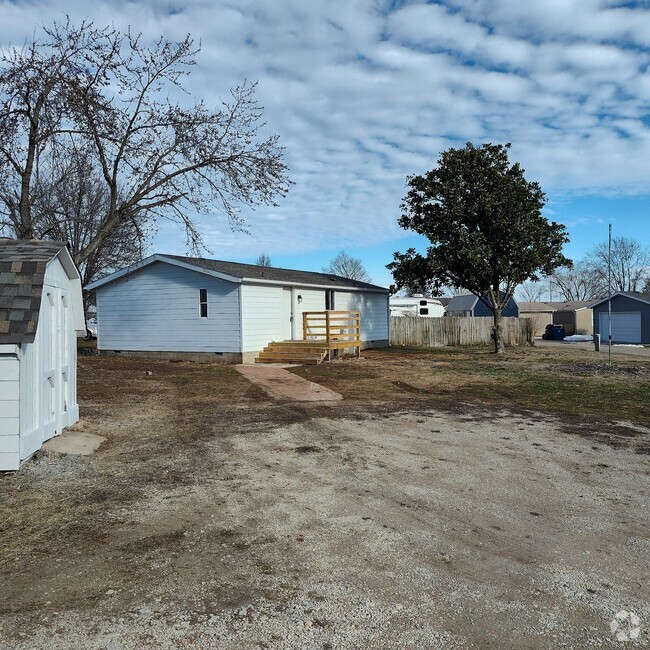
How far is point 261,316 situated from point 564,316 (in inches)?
1677

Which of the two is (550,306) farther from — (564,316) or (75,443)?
(75,443)

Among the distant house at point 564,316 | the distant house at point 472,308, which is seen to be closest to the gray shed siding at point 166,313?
the distant house at point 472,308

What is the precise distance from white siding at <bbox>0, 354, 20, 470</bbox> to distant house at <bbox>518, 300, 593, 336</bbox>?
1910 inches

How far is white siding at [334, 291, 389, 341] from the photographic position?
82.9 feet

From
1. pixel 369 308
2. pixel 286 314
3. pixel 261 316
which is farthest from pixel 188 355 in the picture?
pixel 369 308

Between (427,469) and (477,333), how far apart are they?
27.2 m

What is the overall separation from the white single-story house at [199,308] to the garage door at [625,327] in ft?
75.1

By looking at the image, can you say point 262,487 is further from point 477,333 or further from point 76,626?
point 477,333

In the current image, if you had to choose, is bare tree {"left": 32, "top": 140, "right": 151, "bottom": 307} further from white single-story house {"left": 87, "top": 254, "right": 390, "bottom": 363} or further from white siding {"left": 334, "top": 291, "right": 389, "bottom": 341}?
white siding {"left": 334, "top": 291, "right": 389, "bottom": 341}

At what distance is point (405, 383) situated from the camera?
555 inches

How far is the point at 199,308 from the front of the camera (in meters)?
19.6

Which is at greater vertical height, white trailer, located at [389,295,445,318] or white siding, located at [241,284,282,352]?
white trailer, located at [389,295,445,318]

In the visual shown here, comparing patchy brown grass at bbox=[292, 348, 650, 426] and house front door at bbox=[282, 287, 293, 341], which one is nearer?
patchy brown grass at bbox=[292, 348, 650, 426]

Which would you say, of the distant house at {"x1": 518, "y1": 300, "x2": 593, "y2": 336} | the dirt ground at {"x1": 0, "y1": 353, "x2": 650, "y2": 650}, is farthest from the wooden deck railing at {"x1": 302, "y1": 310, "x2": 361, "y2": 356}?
the distant house at {"x1": 518, "y1": 300, "x2": 593, "y2": 336}
